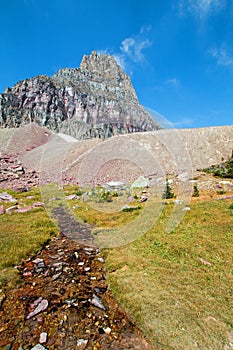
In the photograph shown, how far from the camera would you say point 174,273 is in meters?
5.94

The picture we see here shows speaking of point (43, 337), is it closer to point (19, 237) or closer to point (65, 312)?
point (65, 312)

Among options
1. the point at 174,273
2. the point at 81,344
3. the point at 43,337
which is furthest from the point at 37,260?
the point at 174,273

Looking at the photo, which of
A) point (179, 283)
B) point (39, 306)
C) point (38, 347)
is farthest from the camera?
point (179, 283)

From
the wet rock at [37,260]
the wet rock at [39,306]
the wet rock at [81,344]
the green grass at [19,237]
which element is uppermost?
the green grass at [19,237]

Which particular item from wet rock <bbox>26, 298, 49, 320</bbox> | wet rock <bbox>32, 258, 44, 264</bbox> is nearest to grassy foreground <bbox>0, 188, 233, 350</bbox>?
wet rock <bbox>32, 258, 44, 264</bbox>

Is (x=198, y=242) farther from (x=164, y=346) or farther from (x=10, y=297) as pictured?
(x=10, y=297)

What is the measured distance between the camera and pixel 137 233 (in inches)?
360

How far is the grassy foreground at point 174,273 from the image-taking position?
4090 millimetres

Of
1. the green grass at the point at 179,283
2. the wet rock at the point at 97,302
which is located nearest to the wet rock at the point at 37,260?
the green grass at the point at 179,283

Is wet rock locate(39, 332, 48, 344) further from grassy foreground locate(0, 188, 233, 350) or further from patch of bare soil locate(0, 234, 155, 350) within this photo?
grassy foreground locate(0, 188, 233, 350)

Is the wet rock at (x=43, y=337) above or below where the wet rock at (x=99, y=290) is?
below

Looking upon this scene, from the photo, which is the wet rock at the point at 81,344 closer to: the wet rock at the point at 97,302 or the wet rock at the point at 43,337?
the wet rock at the point at 43,337

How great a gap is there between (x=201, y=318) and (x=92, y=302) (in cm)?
260

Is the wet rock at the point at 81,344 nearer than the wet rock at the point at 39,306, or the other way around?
the wet rock at the point at 81,344
